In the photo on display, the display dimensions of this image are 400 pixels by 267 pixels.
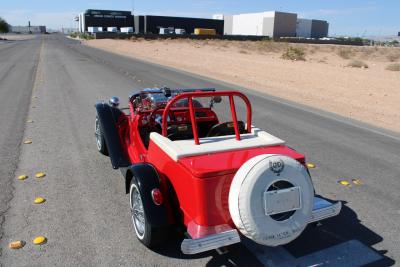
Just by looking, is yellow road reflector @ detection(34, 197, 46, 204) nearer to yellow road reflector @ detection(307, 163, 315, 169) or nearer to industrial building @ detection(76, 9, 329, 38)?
yellow road reflector @ detection(307, 163, 315, 169)

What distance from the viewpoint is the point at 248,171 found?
2.87 metres

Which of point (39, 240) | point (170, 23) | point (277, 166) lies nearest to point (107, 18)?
point (170, 23)

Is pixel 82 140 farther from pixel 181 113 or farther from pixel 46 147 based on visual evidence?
pixel 181 113

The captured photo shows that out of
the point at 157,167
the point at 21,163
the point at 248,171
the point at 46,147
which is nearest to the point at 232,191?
the point at 248,171

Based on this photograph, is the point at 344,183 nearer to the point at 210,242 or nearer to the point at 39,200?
the point at 210,242

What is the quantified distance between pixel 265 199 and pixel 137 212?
1395mm

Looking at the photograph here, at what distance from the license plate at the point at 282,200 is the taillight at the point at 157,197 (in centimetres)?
98

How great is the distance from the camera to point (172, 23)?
130m

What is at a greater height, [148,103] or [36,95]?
[148,103]

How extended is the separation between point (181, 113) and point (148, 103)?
2.83 ft

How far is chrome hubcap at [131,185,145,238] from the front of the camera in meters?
3.58

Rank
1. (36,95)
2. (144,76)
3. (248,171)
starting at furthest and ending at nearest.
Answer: (144,76)
(36,95)
(248,171)

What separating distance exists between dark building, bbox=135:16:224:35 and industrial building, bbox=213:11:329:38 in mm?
13946

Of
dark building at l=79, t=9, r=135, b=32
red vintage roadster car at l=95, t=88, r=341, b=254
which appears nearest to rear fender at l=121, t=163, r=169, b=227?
red vintage roadster car at l=95, t=88, r=341, b=254
